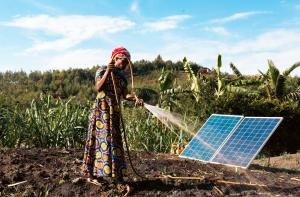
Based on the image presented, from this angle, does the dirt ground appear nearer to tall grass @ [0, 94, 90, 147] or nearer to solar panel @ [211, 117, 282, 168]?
solar panel @ [211, 117, 282, 168]

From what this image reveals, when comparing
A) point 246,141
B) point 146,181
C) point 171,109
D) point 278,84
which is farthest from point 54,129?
point 278,84

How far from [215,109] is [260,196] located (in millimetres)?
8937

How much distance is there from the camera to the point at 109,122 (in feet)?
17.7

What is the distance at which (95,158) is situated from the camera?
557 centimetres

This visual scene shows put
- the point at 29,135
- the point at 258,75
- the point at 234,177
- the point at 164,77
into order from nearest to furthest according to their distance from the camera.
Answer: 1. the point at 234,177
2. the point at 29,135
3. the point at 164,77
4. the point at 258,75

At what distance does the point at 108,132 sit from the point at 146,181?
98cm

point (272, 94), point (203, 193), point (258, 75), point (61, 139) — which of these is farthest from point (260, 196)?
point (258, 75)

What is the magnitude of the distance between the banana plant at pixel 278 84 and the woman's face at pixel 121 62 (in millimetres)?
13445

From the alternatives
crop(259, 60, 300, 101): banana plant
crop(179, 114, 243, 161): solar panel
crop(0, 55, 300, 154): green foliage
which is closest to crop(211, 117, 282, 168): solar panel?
crop(179, 114, 243, 161): solar panel

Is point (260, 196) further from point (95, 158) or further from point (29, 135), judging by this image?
point (29, 135)

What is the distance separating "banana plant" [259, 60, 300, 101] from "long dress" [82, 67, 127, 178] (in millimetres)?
13418

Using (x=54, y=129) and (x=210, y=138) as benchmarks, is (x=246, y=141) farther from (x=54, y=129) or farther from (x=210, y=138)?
(x=54, y=129)

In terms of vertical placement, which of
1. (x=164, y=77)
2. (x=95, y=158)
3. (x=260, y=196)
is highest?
(x=164, y=77)

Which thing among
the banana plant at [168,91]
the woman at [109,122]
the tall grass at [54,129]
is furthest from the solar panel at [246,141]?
the banana plant at [168,91]
